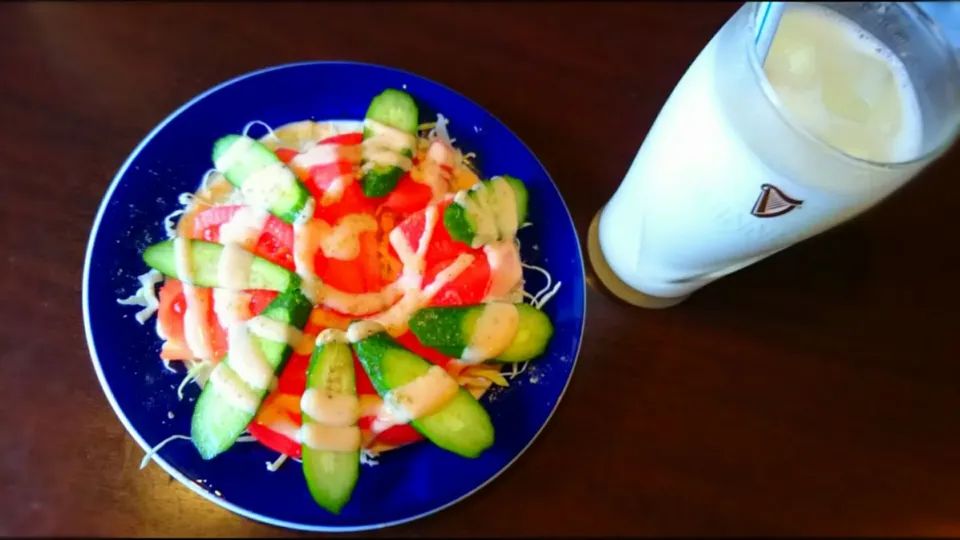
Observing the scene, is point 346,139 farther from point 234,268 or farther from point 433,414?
point 433,414

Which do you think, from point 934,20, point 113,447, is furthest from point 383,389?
point 934,20

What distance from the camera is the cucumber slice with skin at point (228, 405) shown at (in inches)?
32.5

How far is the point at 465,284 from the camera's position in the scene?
3.02 ft

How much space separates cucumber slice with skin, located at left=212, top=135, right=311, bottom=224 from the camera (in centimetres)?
92

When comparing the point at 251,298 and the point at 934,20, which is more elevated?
the point at 934,20

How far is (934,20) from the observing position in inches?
28.8

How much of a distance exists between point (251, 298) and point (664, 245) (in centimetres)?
48

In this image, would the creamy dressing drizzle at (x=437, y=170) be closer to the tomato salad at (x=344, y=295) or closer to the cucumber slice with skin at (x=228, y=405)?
the tomato salad at (x=344, y=295)

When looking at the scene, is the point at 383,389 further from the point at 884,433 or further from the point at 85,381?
the point at 884,433

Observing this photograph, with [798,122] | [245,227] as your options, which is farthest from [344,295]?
[798,122]

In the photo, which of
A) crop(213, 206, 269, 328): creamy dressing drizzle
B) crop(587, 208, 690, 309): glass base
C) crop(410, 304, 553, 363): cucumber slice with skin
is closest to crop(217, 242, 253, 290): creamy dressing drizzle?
crop(213, 206, 269, 328): creamy dressing drizzle

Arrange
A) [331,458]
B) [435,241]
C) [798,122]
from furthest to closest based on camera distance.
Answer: [435,241]
[331,458]
[798,122]

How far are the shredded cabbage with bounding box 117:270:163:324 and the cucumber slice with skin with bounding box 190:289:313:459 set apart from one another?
0.39ft

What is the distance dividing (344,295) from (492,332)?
18cm
